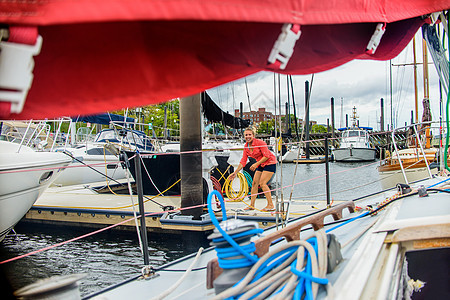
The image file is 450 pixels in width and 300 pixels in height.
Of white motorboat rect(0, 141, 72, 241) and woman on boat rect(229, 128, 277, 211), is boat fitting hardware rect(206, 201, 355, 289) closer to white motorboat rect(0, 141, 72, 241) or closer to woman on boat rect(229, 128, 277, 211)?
woman on boat rect(229, 128, 277, 211)

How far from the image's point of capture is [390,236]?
6.67 feet

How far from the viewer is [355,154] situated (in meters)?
29.1

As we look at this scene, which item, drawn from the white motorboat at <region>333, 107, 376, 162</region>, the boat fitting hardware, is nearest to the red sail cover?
the boat fitting hardware

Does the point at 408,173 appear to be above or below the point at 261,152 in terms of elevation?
below

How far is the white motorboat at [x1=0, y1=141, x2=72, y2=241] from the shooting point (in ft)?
15.8

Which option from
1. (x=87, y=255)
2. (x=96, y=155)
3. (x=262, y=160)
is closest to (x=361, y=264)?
(x=262, y=160)

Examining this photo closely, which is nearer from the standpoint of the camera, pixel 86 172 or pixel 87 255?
pixel 87 255

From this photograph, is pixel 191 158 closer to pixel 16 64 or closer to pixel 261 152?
pixel 261 152

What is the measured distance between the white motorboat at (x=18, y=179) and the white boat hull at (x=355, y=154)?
27.1m

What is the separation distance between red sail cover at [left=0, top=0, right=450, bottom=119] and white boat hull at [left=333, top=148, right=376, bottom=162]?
96.6 ft

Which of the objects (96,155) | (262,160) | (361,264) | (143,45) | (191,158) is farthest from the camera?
(96,155)

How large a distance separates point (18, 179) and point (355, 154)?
92.3 feet

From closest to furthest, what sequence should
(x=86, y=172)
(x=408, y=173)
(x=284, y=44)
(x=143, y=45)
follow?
(x=143, y=45), (x=284, y=44), (x=408, y=173), (x=86, y=172)

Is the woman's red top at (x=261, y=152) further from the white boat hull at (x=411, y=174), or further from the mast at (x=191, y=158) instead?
the white boat hull at (x=411, y=174)
